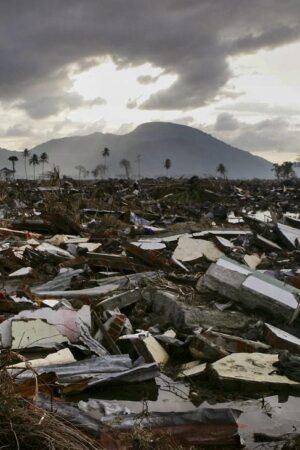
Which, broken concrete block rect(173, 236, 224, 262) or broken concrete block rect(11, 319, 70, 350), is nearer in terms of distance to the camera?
broken concrete block rect(11, 319, 70, 350)

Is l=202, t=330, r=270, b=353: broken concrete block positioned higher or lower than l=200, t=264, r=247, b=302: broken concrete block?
lower

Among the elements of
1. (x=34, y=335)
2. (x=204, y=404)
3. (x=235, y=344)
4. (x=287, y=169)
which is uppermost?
(x=287, y=169)

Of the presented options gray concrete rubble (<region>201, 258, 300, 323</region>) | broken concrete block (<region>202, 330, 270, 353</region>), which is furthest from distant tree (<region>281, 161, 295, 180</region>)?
broken concrete block (<region>202, 330, 270, 353</region>)

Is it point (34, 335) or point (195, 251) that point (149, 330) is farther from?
point (195, 251)

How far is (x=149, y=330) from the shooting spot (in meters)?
5.36

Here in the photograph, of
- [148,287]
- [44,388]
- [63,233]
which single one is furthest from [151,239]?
[44,388]

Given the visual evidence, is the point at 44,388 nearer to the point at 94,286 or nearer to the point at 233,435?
the point at 233,435

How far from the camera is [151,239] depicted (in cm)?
1044

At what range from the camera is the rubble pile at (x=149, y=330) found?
3.45 metres

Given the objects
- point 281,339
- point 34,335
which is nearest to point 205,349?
point 281,339

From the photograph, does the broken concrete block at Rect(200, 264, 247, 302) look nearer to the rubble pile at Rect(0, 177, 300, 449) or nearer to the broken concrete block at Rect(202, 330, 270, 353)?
the rubble pile at Rect(0, 177, 300, 449)

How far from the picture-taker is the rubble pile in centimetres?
345

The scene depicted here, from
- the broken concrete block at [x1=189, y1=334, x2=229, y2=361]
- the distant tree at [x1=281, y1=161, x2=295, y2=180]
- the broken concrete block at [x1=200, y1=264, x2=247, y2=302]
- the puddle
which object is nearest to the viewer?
the puddle

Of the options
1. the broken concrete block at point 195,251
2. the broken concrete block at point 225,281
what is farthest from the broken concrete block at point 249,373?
the broken concrete block at point 195,251
